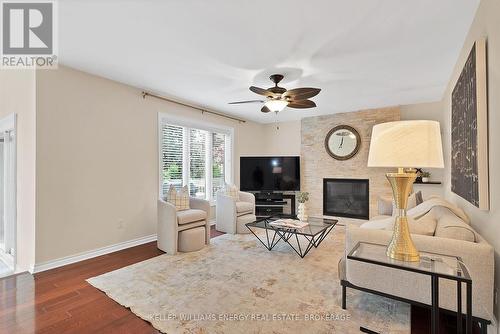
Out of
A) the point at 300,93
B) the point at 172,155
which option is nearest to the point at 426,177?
the point at 300,93

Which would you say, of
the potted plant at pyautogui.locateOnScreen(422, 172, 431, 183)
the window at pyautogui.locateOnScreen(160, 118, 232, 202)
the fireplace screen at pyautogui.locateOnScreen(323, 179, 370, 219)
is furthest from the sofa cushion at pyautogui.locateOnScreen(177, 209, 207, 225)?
the potted plant at pyautogui.locateOnScreen(422, 172, 431, 183)

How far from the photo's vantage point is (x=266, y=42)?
254 centimetres

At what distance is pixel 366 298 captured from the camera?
90.8 inches

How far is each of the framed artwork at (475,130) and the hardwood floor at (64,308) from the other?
3.72ft

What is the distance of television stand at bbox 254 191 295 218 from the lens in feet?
19.5

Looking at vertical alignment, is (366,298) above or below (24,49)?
below

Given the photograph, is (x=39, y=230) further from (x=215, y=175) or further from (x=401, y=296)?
(x=401, y=296)

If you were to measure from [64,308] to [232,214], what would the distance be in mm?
2764

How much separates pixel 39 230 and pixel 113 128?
5.16 feet

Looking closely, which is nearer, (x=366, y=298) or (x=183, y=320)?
(x=183, y=320)

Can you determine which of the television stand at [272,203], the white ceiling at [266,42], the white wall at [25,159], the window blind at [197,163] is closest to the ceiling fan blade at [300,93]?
the white ceiling at [266,42]

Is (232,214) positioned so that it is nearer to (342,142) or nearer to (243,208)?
(243,208)

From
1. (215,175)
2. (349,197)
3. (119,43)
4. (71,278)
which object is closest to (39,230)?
(71,278)

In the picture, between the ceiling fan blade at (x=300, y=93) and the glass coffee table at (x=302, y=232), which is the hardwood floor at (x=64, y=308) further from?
the ceiling fan blade at (x=300, y=93)
